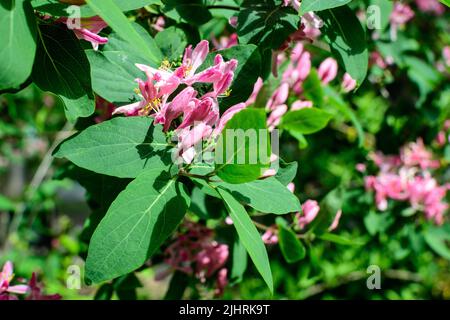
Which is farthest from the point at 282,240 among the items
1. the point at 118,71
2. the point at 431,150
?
the point at 431,150

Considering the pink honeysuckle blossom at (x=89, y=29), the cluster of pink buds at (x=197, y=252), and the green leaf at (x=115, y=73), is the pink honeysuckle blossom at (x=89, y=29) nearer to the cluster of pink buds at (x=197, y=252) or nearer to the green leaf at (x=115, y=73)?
the green leaf at (x=115, y=73)

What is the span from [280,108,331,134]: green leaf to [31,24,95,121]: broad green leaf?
1.72 feet

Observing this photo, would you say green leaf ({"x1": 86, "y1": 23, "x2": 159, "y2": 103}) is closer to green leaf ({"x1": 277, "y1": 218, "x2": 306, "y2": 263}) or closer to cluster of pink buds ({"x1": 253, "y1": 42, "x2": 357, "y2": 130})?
cluster of pink buds ({"x1": 253, "y1": 42, "x2": 357, "y2": 130})

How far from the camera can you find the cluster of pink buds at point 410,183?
5.85 ft

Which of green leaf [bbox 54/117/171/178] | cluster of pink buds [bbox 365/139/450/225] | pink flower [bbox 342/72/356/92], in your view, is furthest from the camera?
cluster of pink buds [bbox 365/139/450/225]

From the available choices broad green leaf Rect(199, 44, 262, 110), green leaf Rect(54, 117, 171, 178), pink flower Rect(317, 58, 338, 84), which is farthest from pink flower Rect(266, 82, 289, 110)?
green leaf Rect(54, 117, 171, 178)

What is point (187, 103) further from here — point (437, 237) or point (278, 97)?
point (437, 237)

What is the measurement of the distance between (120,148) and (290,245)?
536 mm

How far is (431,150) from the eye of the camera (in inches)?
81.7

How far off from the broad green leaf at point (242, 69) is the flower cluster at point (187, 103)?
0.02 m

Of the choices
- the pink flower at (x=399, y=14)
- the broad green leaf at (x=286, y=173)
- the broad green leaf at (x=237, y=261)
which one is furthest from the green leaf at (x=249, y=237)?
the pink flower at (x=399, y=14)

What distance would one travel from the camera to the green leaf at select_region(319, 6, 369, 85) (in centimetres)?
90

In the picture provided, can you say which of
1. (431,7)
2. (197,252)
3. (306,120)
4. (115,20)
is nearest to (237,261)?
(197,252)
